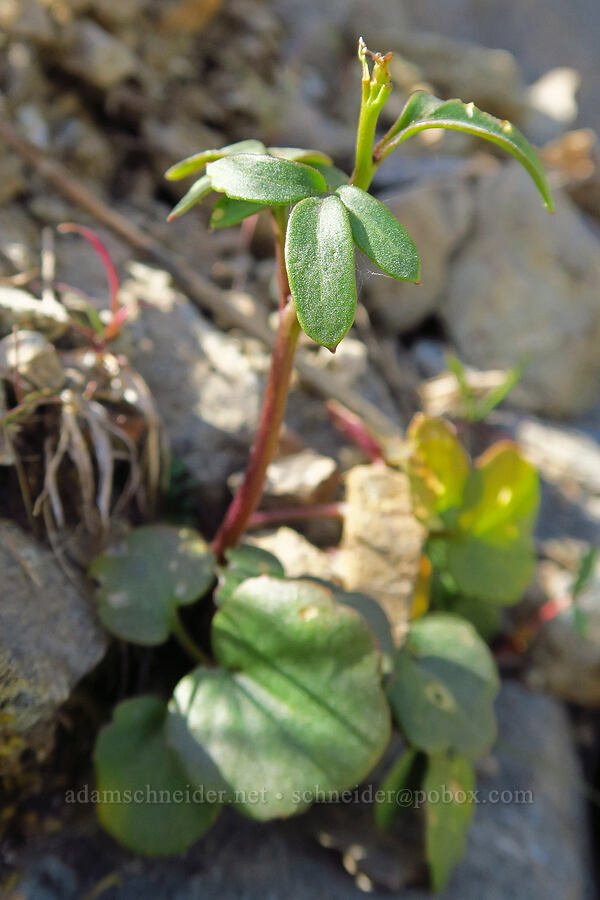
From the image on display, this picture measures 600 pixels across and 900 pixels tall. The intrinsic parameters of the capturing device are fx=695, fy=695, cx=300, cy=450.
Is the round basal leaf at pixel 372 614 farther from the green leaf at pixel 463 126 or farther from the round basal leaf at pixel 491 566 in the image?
the green leaf at pixel 463 126

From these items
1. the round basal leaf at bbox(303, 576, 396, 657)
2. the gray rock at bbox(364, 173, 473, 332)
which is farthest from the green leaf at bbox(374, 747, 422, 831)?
the gray rock at bbox(364, 173, 473, 332)

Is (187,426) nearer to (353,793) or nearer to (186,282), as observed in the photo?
(186,282)

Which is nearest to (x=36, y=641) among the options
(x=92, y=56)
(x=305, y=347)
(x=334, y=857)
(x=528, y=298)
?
(x=334, y=857)

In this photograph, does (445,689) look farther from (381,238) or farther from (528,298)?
(528,298)

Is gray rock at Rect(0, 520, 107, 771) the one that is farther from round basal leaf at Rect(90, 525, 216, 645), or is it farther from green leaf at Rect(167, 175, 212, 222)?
green leaf at Rect(167, 175, 212, 222)

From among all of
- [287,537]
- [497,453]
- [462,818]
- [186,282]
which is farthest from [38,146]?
[462,818]
